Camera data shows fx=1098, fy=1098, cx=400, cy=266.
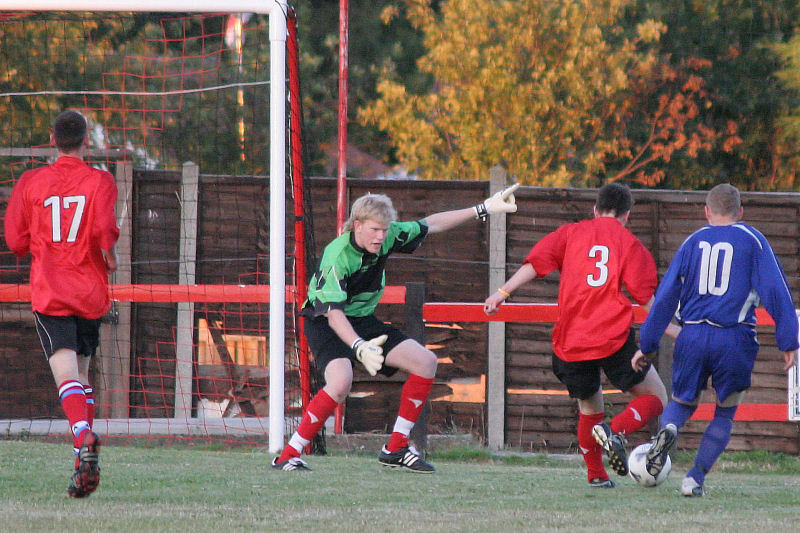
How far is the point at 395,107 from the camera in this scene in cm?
2005

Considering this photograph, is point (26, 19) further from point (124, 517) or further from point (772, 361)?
point (772, 361)

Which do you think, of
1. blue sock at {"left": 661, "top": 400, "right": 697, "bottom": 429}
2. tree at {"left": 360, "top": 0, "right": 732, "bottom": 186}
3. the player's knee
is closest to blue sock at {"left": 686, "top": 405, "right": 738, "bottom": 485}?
blue sock at {"left": 661, "top": 400, "right": 697, "bottom": 429}

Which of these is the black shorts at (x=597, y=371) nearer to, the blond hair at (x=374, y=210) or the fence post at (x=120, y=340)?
the blond hair at (x=374, y=210)

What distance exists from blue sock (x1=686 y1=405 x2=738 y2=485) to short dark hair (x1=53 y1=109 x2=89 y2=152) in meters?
3.62

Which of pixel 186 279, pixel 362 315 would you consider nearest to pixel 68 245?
pixel 362 315

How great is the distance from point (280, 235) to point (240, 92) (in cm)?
1091

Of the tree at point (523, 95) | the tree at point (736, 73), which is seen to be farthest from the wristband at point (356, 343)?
the tree at point (736, 73)

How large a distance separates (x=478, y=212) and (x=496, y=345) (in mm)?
3751

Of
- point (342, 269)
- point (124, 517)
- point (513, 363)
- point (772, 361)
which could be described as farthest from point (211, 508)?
point (772, 361)

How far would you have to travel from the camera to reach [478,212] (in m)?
6.60

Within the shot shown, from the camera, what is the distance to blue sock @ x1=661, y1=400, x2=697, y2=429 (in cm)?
586

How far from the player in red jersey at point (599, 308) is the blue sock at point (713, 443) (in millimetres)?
375

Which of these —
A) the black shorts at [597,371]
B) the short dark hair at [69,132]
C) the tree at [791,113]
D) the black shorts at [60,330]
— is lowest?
the black shorts at [597,371]

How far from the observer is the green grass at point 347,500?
4426mm
